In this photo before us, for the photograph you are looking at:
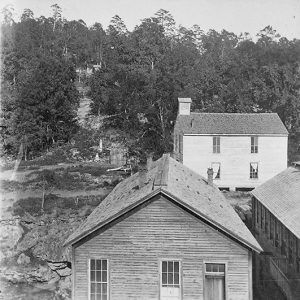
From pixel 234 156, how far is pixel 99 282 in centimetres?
2804

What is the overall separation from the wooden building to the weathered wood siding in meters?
4.52

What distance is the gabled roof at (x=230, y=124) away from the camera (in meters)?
45.8

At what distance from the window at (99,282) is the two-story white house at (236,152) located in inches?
1043

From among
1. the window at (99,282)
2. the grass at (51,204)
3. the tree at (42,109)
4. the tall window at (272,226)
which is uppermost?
the tree at (42,109)

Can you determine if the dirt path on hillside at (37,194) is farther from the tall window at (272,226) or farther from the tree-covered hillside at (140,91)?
the tall window at (272,226)

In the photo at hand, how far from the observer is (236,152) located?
4588 cm

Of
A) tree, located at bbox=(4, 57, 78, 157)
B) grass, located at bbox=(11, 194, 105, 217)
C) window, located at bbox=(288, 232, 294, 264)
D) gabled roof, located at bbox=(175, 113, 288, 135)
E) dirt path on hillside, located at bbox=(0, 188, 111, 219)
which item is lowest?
window, located at bbox=(288, 232, 294, 264)

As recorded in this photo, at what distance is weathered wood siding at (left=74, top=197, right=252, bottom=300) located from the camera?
63.9 feet

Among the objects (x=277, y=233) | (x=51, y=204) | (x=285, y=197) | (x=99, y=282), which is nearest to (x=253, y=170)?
(x=285, y=197)

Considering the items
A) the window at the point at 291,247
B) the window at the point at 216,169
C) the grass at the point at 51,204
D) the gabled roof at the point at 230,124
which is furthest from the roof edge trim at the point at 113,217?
the window at the point at 216,169

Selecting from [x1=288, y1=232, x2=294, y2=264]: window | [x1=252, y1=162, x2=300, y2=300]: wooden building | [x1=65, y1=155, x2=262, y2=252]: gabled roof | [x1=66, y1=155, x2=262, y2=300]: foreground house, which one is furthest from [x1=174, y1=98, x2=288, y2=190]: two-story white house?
[x1=66, y1=155, x2=262, y2=300]: foreground house

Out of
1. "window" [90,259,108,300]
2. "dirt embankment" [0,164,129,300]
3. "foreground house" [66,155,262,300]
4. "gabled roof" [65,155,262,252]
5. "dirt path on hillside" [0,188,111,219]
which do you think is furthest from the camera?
"dirt path on hillside" [0,188,111,219]

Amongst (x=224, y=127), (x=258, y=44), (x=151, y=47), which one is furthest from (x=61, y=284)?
(x=258, y=44)

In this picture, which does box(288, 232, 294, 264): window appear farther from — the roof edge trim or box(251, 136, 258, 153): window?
box(251, 136, 258, 153): window
